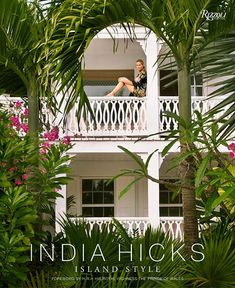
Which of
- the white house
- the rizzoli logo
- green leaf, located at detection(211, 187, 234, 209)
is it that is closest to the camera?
green leaf, located at detection(211, 187, 234, 209)

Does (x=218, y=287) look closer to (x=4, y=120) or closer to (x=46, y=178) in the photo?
(x=46, y=178)

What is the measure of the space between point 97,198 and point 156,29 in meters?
10.7

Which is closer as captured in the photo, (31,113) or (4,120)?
(4,120)

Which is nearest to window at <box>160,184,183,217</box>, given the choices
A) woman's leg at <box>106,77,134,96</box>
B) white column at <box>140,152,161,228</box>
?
white column at <box>140,152,161,228</box>

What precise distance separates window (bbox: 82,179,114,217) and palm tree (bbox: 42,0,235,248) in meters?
10.4

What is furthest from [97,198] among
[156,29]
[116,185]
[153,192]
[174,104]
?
[156,29]

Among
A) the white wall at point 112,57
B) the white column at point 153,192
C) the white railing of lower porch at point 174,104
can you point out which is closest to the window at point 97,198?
the white column at point 153,192

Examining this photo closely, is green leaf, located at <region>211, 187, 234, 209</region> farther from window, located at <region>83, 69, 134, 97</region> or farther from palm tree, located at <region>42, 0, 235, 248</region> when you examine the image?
window, located at <region>83, 69, 134, 97</region>

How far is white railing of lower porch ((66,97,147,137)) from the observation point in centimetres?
1225

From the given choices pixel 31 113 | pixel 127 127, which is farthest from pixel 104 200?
pixel 31 113

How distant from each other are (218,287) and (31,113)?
2395 mm

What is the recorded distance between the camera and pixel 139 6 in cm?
480

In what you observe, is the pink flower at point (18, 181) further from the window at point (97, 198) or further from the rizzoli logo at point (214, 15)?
the window at point (97, 198)

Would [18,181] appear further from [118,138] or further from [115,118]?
[118,138]
